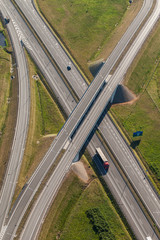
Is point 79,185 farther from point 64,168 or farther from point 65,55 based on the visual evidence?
point 65,55

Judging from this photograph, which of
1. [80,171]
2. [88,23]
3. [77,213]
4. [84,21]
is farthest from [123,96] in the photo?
[84,21]

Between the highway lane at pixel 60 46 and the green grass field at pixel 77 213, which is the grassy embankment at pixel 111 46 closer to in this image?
the highway lane at pixel 60 46

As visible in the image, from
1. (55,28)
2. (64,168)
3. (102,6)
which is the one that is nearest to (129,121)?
(64,168)

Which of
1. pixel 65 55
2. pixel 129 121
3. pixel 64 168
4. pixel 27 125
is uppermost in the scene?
pixel 65 55

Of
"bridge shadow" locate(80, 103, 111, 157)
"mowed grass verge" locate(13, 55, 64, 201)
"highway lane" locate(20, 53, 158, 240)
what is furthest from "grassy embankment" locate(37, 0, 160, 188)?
"mowed grass verge" locate(13, 55, 64, 201)

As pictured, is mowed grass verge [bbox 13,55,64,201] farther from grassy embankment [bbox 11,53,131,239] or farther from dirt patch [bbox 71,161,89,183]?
dirt patch [bbox 71,161,89,183]

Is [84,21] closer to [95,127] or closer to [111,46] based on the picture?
[111,46]

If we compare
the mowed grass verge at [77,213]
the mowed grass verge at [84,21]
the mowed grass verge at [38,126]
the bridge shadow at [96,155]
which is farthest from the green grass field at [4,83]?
the mowed grass verge at [77,213]
